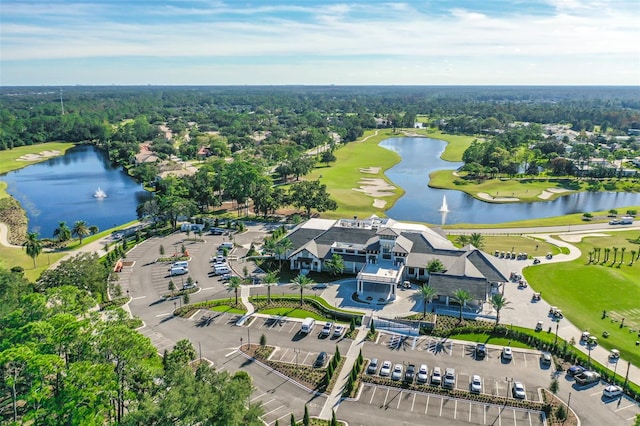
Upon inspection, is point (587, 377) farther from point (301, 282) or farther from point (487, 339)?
point (301, 282)

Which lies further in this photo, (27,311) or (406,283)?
(406,283)

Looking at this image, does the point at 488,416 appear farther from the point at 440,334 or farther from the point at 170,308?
the point at 170,308

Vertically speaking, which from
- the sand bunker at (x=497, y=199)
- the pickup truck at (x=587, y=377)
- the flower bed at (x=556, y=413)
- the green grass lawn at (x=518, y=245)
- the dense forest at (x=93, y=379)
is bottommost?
the flower bed at (x=556, y=413)

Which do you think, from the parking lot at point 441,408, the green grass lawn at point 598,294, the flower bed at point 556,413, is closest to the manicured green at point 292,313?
the parking lot at point 441,408

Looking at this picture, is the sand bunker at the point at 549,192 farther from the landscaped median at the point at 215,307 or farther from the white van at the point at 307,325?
the landscaped median at the point at 215,307

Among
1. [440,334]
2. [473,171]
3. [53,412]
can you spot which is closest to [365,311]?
[440,334]

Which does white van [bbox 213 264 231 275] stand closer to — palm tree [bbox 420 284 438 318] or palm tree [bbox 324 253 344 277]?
palm tree [bbox 324 253 344 277]
